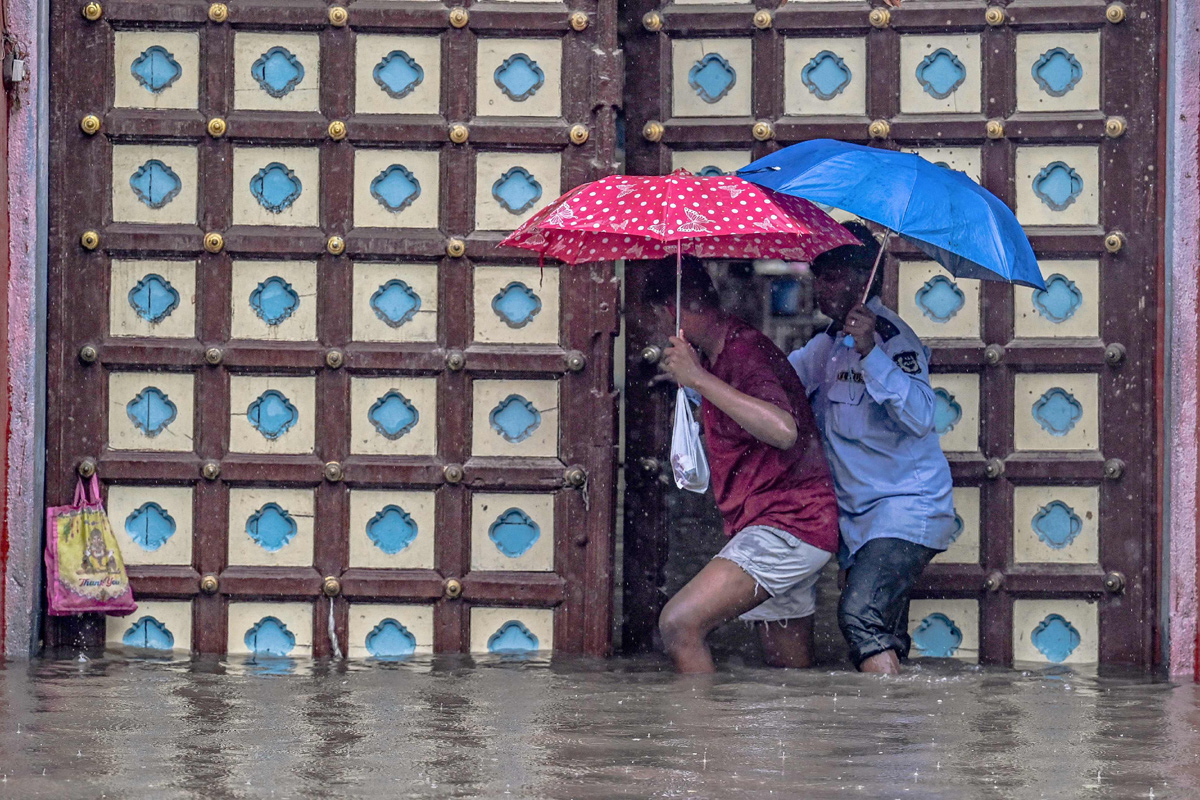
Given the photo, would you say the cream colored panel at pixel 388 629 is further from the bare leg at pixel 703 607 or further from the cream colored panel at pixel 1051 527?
the cream colored panel at pixel 1051 527

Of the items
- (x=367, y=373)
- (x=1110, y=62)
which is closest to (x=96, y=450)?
(x=367, y=373)

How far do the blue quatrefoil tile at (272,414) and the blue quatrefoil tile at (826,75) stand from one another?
86.8 inches

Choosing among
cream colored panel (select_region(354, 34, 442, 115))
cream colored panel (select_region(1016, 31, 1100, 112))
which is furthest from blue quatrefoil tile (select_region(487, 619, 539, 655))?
cream colored panel (select_region(1016, 31, 1100, 112))

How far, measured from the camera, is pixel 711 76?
5531 mm

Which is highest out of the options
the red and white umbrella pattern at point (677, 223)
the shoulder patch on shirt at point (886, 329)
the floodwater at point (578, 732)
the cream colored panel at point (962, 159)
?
the cream colored panel at point (962, 159)

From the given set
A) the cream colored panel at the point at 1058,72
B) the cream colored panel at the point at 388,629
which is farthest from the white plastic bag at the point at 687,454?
the cream colored panel at the point at 1058,72

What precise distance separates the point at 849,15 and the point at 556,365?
1.65 metres

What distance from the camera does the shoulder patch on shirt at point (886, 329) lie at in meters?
5.04

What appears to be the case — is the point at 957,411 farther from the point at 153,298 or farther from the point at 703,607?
the point at 153,298

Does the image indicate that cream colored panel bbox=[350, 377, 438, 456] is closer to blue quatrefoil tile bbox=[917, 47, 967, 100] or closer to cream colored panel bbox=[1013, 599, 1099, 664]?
blue quatrefoil tile bbox=[917, 47, 967, 100]

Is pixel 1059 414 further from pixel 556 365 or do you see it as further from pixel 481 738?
pixel 481 738

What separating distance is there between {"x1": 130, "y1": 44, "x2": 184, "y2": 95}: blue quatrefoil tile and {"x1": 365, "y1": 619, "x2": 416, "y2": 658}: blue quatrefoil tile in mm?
2084

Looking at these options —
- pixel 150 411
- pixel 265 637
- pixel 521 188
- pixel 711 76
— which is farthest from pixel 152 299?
pixel 711 76

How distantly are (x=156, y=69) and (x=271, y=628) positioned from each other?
205 cm
